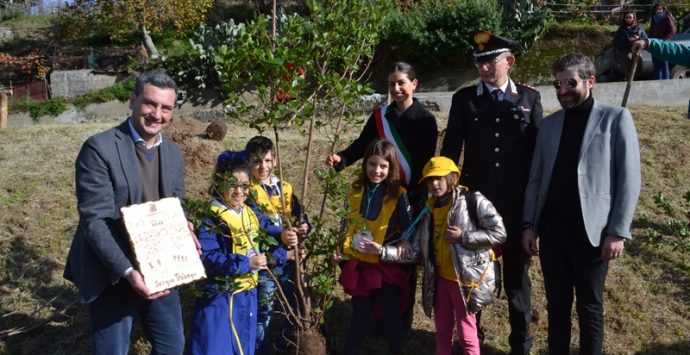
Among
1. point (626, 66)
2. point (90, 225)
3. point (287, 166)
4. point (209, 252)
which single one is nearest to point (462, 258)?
point (209, 252)

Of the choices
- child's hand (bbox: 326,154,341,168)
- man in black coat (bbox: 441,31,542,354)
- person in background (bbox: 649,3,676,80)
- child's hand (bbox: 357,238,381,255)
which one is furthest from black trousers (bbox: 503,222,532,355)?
person in background (bbox: 649,3,676,80)

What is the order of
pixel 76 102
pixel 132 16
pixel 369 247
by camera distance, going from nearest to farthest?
pixel 369 247 → pixel 76 102 → pixel 132 16

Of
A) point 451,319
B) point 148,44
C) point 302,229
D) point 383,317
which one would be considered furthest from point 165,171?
point 148,44

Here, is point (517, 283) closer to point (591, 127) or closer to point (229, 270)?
point (591, 127)

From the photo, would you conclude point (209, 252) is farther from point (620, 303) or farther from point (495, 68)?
point (620, 303)

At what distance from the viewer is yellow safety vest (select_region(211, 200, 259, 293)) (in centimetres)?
351

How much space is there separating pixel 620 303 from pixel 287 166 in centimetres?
352

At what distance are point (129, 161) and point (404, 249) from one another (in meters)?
1.69

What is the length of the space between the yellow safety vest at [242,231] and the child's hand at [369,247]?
2.11ft

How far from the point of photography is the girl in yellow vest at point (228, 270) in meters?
3.51

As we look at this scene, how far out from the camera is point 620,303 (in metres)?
4.53

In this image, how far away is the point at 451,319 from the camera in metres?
3.73

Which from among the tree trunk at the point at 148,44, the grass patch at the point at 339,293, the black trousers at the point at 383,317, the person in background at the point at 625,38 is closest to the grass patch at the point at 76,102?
the tree trunk at the point at 148,44

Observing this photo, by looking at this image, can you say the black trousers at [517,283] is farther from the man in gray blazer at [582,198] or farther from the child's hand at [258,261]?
the child's hand at [258,261]
